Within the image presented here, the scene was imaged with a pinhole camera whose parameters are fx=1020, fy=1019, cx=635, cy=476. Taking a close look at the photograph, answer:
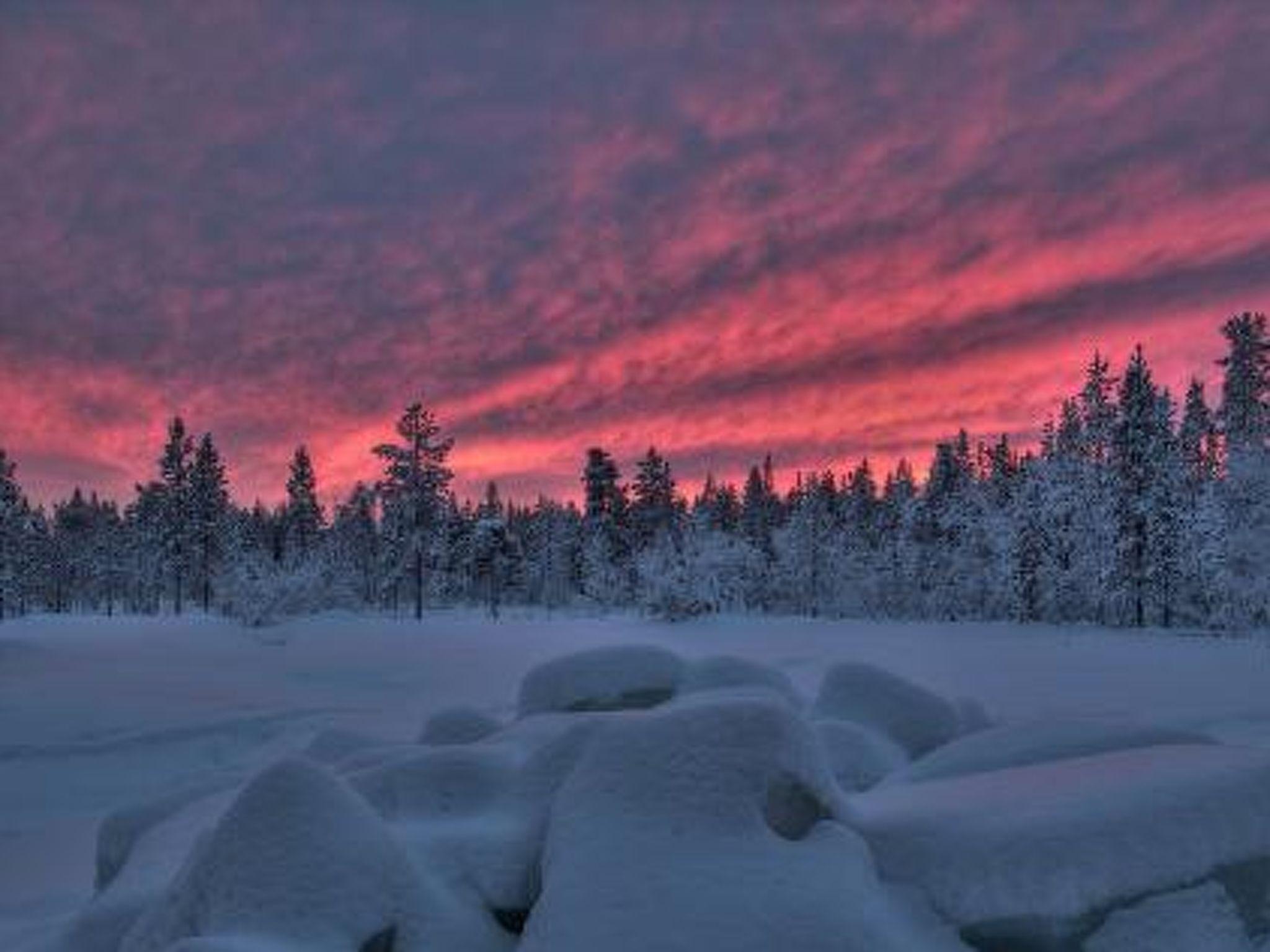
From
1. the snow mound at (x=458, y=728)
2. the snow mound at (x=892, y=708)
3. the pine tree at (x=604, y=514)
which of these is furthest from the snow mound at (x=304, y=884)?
the pine tree at (x=604, y=514)

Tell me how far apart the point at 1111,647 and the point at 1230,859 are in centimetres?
1714

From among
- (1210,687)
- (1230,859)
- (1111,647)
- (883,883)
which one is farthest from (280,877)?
(1111,647)

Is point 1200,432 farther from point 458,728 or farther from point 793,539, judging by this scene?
point 458,728

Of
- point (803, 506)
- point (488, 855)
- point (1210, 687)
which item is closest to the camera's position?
point (488, 855)

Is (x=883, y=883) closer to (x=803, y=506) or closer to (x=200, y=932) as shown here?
(x=200, y=932)

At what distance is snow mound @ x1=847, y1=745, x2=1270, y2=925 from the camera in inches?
145

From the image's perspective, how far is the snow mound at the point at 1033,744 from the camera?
17.4 feet

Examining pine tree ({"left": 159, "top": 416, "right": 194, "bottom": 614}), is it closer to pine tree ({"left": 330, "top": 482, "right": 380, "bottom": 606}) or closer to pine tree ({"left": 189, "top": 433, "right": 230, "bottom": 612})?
pine tree ({"left": 189, "top": 433, "right": 230, "bottom": 612})

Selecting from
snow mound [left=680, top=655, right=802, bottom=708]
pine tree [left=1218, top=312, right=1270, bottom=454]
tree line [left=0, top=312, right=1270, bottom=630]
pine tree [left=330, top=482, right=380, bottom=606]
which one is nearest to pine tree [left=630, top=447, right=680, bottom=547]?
tree line [left=0, top=312, right=1270, bottom=630]

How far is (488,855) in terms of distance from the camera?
13.9ft

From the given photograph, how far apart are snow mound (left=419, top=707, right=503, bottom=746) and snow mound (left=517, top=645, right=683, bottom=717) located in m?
0.35

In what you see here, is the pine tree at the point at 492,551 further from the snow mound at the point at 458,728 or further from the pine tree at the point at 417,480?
the snow mound at the point at 458,728

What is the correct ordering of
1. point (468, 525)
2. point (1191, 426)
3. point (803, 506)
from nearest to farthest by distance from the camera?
point (1191, 426), point (803, 506), point (468, 525)

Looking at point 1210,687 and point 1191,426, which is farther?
point 1191,426
